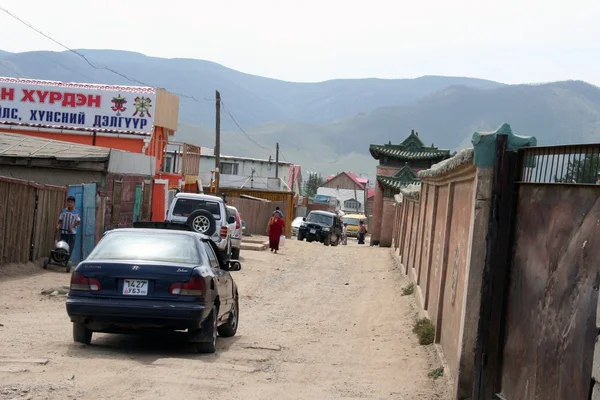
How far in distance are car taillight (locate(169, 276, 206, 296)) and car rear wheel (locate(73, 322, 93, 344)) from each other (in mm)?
1231

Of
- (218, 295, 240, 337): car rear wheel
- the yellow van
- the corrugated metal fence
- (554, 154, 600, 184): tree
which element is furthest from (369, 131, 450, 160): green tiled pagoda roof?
(554, 154, 600, 184): tree

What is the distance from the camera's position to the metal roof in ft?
80.6

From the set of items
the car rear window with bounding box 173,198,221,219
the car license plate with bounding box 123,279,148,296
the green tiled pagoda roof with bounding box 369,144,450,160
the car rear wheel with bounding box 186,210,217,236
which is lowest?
the car license plate with bounding box 123,279,148,296

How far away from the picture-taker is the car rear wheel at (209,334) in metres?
11.3

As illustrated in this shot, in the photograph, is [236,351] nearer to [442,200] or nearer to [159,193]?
[442,200]

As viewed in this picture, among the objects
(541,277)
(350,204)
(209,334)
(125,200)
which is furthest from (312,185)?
(541,277)

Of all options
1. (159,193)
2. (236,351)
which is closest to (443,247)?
(236,351)

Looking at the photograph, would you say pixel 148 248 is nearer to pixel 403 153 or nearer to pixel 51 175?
pixel 51 175

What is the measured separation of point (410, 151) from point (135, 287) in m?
56.5

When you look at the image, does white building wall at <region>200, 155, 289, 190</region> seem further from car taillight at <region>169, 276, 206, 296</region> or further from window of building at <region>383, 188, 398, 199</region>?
car taillight at <region>169, 276, 206, 296</region>

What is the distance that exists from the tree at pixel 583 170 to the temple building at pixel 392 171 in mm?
50405

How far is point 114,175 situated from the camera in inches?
1027

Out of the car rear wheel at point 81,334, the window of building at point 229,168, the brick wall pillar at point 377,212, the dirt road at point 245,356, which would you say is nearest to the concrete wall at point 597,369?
the dirt road at point 245,356

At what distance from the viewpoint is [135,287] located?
10.9 metres
